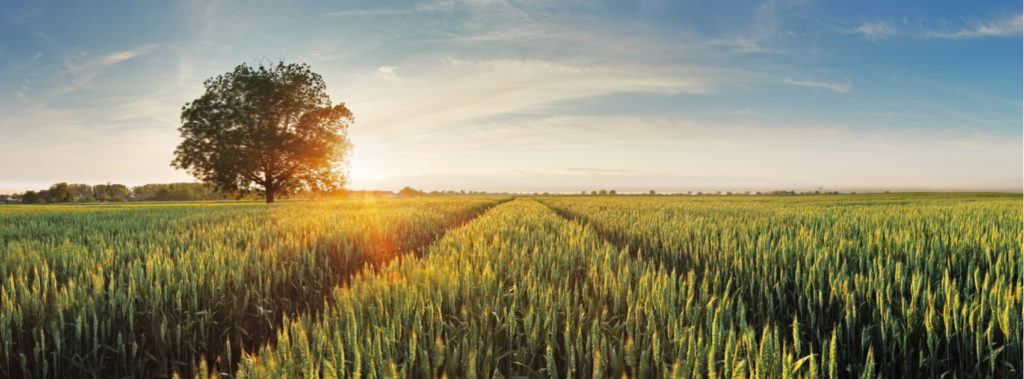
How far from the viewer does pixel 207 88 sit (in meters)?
30.7

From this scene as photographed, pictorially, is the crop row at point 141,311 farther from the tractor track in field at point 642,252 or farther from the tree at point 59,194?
the tree at point 59,194

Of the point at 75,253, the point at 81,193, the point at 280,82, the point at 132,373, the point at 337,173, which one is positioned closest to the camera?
the point at 132,373

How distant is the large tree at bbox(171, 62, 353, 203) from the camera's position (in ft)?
93.8

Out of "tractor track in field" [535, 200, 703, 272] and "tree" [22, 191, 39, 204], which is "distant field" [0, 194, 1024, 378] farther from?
"tree" [22, 191, 39, 204]

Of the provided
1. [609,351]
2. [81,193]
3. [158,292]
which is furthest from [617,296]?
[81,193]

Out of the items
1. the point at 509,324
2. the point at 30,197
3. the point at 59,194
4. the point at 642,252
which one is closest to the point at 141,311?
the point at 509,324

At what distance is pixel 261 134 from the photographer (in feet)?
94.7

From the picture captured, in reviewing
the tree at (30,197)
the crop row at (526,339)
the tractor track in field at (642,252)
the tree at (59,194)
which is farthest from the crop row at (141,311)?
the tree at (59,194)

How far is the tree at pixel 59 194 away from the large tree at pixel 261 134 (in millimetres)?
77986

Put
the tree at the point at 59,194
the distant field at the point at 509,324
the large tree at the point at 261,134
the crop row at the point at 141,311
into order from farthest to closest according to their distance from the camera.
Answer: the tree at the point at 59,194
the large tree at the point at 261,134
the crop row at the point at 141,311
the distant field at the point at 509,324

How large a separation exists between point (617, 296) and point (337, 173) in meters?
33.6

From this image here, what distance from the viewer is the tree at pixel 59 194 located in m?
80.0

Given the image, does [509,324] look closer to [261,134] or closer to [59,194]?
[261,134]

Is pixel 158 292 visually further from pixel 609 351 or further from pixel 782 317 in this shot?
pixel 782 317
